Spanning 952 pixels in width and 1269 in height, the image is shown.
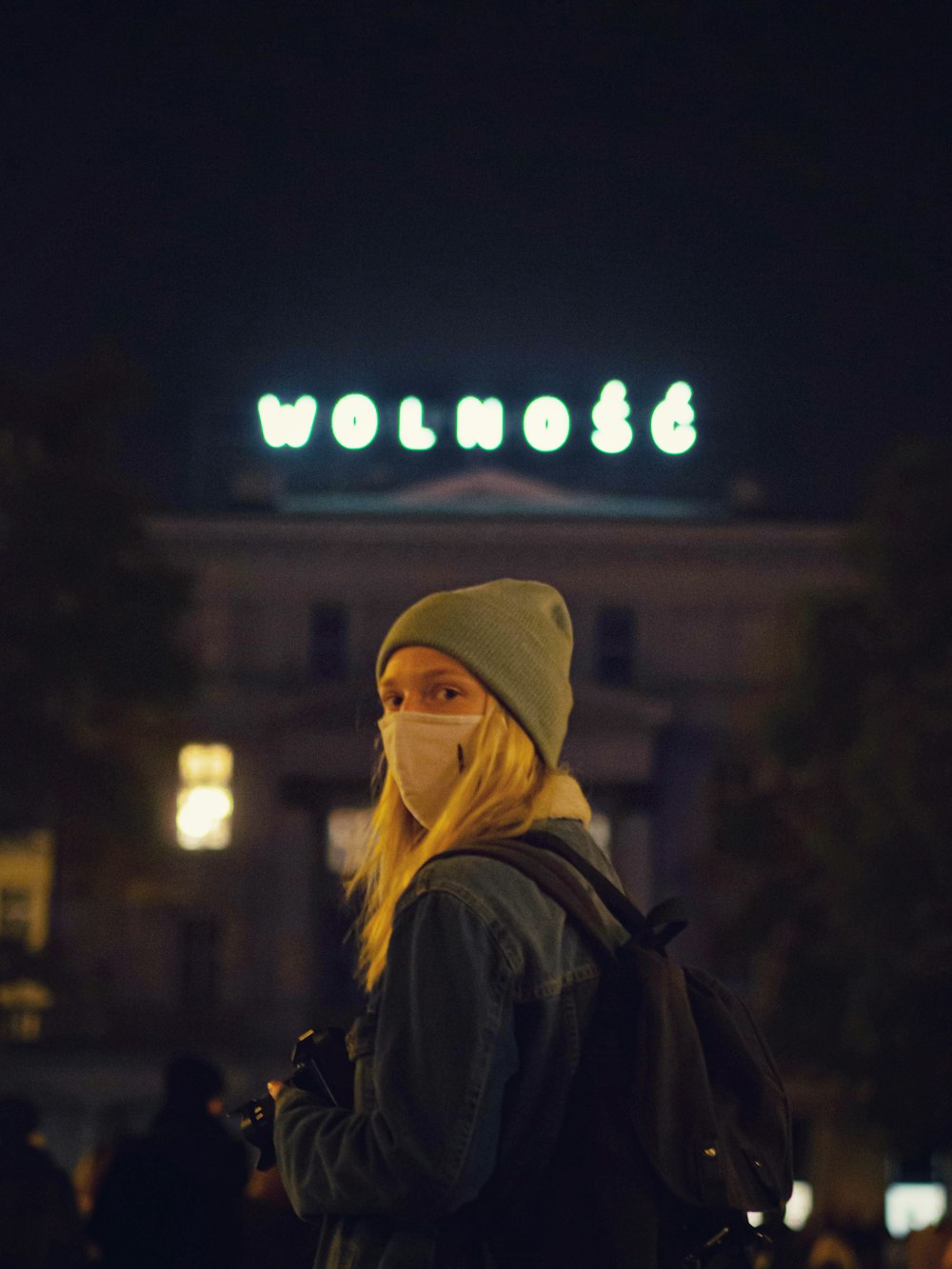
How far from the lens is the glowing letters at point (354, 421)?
32875mm

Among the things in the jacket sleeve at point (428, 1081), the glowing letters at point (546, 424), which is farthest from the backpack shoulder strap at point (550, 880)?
the glowing letters at point (546, 424)

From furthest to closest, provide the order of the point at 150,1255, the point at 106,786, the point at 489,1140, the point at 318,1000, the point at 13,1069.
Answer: the point at 318,1000, the point at 13,1069, the point at 106,786, the point at 150,1255, the point at 489,1140

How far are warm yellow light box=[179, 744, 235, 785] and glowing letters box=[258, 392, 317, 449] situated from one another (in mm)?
10362

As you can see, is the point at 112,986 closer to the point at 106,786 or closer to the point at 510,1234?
the point at 106,786

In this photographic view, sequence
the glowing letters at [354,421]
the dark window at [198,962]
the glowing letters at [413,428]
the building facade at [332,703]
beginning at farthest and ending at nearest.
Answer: the dark window at [198,962] < the building facade at [332,703] < the glowing letters at [413,428] < the glowing letters at [354,421]

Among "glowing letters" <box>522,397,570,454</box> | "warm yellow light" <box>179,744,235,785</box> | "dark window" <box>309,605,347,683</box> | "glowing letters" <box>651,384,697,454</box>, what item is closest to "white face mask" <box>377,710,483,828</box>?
"glowing letters" <box>651,384,697,454</box>

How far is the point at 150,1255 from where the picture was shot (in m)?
6.07

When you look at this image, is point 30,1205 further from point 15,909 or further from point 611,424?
point 15,909

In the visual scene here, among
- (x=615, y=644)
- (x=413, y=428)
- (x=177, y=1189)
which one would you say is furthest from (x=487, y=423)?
(x=177, y=1189)

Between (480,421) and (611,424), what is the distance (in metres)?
2.67

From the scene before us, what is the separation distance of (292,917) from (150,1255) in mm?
36312

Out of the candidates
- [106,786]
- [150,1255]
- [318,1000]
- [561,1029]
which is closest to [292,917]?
[318,1000]

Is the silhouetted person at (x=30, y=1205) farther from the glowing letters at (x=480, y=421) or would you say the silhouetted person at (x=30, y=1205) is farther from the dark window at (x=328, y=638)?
the dark window at (x=328, y=638)

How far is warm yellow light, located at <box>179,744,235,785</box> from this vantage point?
42.3 metres
